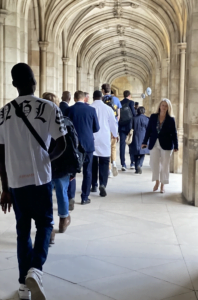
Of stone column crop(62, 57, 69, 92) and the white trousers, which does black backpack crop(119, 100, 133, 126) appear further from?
stone column crop(62, 57, 69, 92)

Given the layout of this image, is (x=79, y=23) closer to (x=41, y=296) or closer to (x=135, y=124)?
(x=135, y=124)

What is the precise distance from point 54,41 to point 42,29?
0.52 metres

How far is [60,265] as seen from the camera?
11.9 feet

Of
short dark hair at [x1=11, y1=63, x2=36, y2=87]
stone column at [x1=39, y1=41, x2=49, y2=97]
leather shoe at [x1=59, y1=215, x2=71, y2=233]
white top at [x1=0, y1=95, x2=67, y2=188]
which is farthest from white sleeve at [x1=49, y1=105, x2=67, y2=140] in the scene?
stone column at [x1=39, y1=41, x2=49, y2=97]

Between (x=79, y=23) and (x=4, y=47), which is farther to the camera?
(x=79, y=23)

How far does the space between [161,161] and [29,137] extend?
4.28 m

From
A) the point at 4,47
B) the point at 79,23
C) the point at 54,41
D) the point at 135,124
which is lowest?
the point at 135,124

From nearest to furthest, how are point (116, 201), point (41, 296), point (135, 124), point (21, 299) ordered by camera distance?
point (41, 296) < point (21, 299) < point (116, 201) < point (135, 124)

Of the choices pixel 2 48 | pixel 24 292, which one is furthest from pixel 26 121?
pixel 2 48

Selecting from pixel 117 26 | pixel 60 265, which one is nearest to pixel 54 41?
pixel 117 26

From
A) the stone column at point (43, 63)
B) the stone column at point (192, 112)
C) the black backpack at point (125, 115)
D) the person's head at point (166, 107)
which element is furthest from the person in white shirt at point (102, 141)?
the stone column at point (43, 63)

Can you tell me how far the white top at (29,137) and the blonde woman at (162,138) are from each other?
4.00m

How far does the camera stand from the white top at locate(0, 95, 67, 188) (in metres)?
2.78

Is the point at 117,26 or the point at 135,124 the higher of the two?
the point at 117,26
